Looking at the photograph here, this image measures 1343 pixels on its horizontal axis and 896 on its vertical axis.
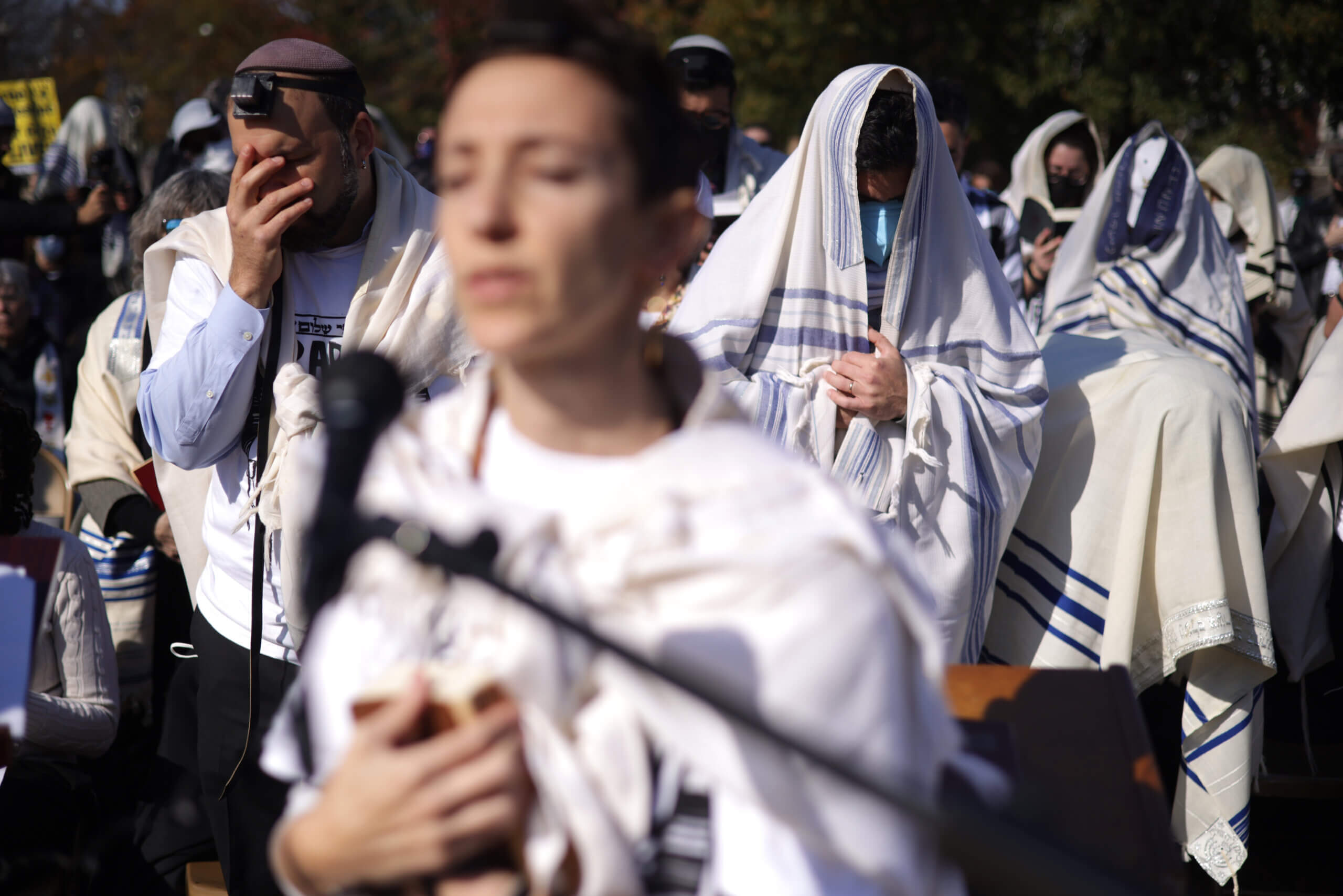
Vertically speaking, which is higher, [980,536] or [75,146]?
[75,146]

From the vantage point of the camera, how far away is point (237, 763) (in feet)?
8.12

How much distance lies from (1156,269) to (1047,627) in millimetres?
1696

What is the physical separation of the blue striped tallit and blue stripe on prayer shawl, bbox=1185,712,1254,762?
3072 millimetres

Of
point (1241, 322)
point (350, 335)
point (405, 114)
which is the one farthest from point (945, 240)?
point (405, 114)

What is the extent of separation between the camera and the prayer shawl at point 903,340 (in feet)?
9.34

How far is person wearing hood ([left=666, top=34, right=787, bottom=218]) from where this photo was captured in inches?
189

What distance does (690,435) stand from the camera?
115cm

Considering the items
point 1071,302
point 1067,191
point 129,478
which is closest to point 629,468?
point 129,478

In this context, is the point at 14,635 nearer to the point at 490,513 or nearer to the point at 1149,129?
the point at 490,513

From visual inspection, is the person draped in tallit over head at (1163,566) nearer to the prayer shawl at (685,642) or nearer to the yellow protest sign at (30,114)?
the prayer shawl at (685,642)

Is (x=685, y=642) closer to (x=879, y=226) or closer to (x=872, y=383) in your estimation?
(x=872, y=383)

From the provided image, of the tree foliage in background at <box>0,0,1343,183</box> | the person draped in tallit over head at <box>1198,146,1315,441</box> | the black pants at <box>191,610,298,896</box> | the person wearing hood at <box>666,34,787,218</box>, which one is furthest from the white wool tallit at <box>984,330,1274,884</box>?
the tree foliage in background at <box>0,0,1343,183</box>

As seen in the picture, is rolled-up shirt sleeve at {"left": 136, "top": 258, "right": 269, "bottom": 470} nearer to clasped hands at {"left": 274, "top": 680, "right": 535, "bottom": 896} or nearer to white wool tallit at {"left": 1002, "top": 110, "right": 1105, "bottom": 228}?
clasped hands at {"left": 274, "top": 680, "right": 535, "bottom": 896}

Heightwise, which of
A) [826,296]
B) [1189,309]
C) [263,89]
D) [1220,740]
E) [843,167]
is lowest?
[1220,740]
